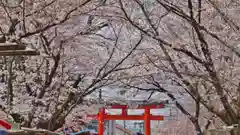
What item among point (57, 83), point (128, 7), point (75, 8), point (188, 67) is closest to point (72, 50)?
point (57, 83)

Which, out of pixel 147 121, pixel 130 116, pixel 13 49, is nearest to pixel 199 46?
pixel 13 49

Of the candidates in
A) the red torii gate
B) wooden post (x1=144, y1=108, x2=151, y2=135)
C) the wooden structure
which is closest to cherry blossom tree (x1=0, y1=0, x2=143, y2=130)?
the wooden structure

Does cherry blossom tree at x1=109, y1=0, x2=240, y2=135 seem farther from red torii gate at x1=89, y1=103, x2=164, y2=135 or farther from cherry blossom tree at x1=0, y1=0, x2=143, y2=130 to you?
red torii gate at x1=89, y1=103, x2=164, y2=135

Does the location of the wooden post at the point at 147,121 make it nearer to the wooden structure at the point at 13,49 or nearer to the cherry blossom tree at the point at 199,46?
the cherry blossom tree at the point at 199,46

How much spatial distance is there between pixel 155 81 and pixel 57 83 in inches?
99.7

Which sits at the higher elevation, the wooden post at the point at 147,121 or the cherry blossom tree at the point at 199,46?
the cherry blossom tree at the point at 199,46

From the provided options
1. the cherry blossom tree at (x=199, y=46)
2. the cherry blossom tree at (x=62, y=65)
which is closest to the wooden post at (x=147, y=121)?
the cherry blossom tree at (x=62, y=65)

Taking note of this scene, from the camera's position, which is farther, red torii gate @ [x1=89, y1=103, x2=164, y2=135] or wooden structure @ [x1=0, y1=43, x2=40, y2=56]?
red torii gate @ [x1=89, y1=103, x2=164, y2=135]

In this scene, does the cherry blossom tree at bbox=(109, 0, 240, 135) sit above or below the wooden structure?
above

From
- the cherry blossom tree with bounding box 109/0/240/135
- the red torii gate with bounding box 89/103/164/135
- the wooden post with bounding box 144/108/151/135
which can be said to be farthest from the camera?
the wooden post with bounding box 144/108/151/135

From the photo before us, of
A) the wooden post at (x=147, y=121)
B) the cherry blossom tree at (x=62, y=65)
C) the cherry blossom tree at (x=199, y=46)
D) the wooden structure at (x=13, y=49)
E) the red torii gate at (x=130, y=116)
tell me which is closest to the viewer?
the wooden structure at (x=13, y=49)

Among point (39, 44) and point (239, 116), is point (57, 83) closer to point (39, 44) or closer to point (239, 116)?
point (39, 44)

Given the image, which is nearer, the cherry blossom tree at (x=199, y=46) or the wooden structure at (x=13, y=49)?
the wooden structure at (x=13, y=49)

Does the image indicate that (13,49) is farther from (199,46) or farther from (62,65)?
(62,65)
